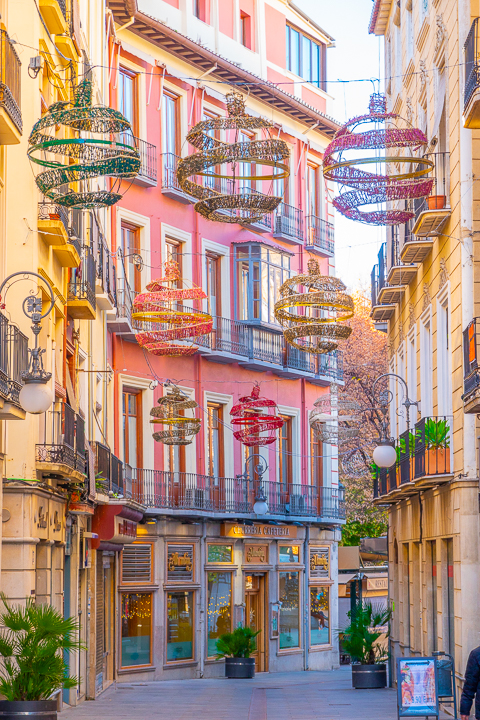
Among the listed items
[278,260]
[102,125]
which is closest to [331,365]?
[278,260]

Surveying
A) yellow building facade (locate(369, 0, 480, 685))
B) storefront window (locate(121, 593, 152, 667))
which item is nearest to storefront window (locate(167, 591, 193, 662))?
storefront window (locate(121, 593, 152, 667))

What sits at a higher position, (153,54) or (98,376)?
(153,54)

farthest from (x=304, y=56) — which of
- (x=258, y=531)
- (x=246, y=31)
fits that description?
(x=258, y=531)

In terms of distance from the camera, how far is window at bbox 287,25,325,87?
1526 inches

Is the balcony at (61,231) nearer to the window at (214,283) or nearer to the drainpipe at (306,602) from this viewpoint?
the window at (214,283)

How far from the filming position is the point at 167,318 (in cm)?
2733

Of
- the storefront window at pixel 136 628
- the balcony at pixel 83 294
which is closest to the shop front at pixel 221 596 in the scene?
the storefront window at pixel 136 628

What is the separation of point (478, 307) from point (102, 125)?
6.89 meters

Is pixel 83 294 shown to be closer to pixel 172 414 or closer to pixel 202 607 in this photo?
pixel 172 414

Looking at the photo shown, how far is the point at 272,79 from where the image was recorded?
37.2 meters

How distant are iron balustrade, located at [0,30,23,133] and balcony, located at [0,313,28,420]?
2.39 meters

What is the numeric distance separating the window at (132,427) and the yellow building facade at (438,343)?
647cm

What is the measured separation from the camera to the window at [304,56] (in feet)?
127

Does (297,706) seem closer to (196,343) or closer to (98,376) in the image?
(98,376)
